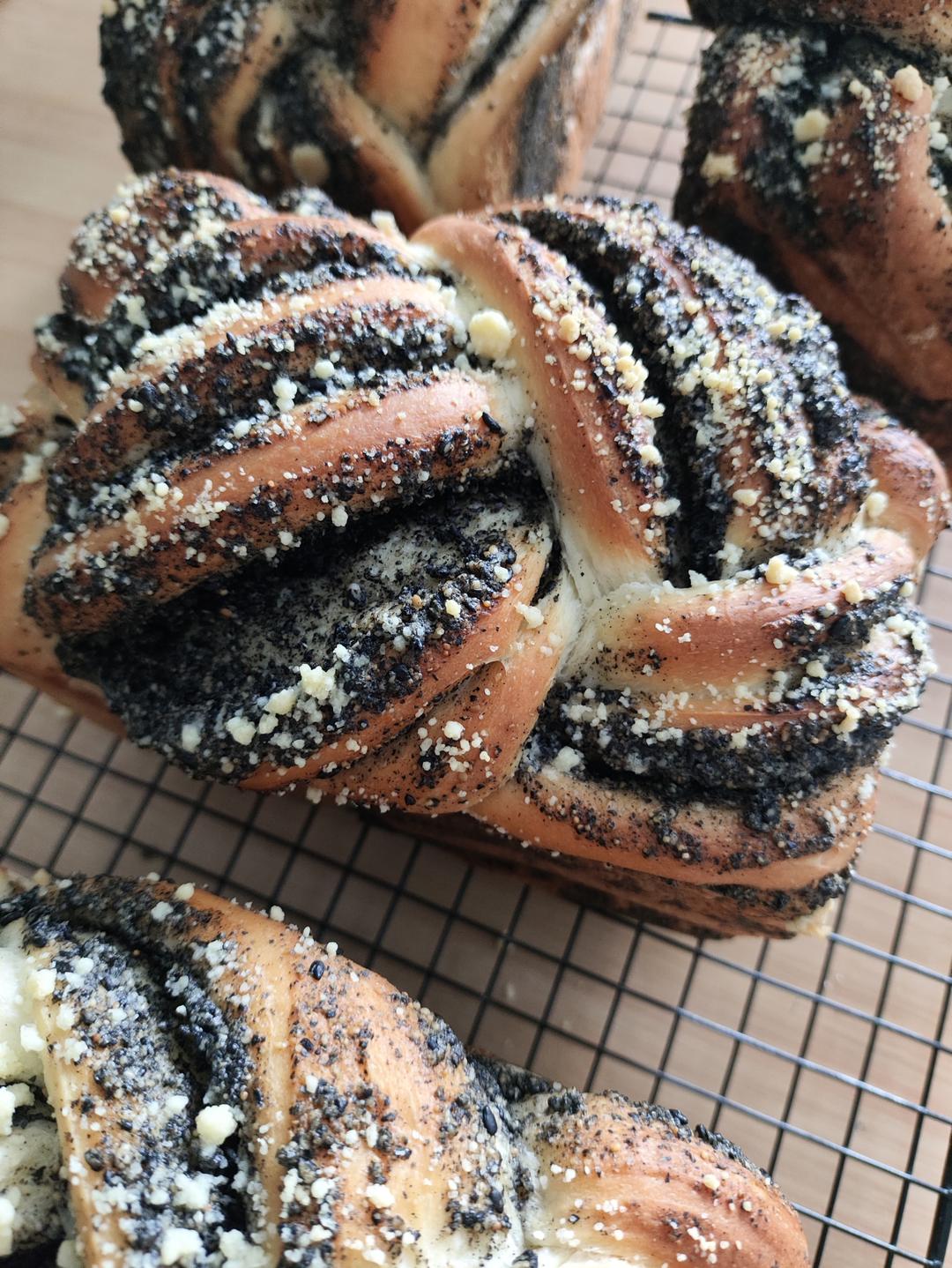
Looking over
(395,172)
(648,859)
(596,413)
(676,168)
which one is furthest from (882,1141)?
(676,168)

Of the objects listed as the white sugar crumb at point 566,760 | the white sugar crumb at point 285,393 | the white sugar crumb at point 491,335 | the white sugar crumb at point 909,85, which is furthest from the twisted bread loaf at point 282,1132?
the white sugar crumb at point 909,85

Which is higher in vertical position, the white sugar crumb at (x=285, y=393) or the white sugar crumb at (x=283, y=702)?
the white sugar crumb at (x=285, y=393)

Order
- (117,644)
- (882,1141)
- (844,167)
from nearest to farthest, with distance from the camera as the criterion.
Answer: (117,644) → (844,167) → (882,1141)

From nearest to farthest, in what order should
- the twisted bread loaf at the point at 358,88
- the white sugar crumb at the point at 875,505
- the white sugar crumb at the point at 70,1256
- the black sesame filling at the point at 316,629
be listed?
the white sugar crumb at the point at 70,1256, the black sesame filling at the point at 316,629, the white sugar crumb at the point at 875,505, the twisted bread loaf at the point at 358,88

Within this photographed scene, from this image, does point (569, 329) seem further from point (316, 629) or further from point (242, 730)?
point (242, 730)

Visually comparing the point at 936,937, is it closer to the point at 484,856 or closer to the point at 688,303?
the point at 484,856

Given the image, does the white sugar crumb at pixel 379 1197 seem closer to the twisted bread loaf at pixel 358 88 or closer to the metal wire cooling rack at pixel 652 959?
the metal wire cooling rack at pixel 652 959

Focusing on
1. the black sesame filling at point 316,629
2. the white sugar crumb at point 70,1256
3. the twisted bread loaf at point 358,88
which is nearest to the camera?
the white sugar crumb at point 70,1256
